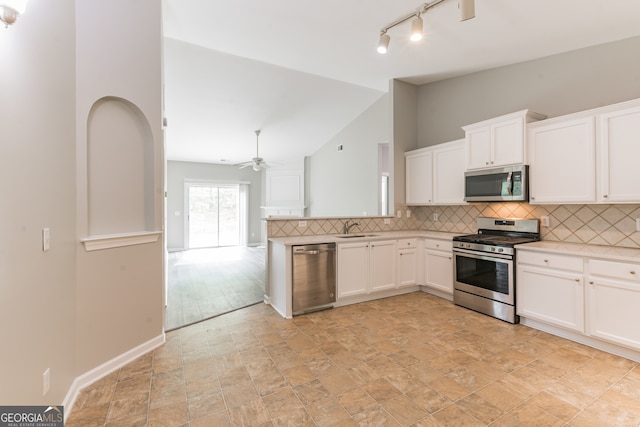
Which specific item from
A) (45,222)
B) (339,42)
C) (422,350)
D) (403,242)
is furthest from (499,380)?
(339,42)

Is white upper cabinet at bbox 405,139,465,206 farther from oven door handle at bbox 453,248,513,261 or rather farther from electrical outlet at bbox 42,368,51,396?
electrical outlet at bbox 42,368,51,396

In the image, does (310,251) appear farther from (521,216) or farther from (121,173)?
(521,216)

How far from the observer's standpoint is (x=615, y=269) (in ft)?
7.79

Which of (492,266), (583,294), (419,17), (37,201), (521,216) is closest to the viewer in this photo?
(37,201)

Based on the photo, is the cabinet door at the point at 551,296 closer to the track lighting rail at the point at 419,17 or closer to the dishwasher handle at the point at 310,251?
the dishwasher handle at the point at 310,251

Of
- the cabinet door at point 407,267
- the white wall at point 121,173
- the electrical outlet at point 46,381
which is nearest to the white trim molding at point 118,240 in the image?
the white wall at point 121,173

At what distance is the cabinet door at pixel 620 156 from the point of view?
2.49 metres

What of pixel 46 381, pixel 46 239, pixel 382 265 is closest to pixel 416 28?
pixel 382 265

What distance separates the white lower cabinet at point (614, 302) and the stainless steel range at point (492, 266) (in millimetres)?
634

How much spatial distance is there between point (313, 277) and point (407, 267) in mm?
1522

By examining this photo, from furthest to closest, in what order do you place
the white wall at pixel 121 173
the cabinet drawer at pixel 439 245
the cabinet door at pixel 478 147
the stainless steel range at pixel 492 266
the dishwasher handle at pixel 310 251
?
1. the cabinet drawer at pixel 439 245
2. the cabinet door at pixel 478 147
3. the dishwasher handle at pixel 310 251
4. the stainless steel range at pixel 492 266
5. the white wall at pixel 121 173

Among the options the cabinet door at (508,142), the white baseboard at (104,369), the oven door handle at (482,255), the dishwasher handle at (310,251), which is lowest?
the white baseboard at (104,369)

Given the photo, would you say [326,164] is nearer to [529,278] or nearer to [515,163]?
[515,163]

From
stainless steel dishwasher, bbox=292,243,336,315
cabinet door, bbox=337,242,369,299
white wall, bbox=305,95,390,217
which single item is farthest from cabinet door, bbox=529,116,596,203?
white wall, bbox=305,95,390,217
